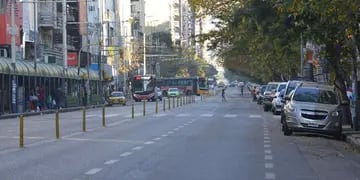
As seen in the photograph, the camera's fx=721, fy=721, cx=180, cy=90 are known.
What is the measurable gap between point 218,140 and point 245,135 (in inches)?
107

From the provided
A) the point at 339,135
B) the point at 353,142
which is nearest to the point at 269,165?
the point at 353,142

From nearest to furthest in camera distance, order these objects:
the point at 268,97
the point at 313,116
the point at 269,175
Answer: the point at 269,175
the point at 313,116
the point at 268,97

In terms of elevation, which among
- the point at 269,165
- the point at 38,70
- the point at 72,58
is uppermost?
the point at 72,58

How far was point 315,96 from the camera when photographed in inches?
1001

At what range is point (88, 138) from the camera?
22.7 metres

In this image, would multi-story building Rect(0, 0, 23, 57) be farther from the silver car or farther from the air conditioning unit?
the silver car

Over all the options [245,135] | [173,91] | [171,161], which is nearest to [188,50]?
[173,91]

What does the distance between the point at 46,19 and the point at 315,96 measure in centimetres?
4973

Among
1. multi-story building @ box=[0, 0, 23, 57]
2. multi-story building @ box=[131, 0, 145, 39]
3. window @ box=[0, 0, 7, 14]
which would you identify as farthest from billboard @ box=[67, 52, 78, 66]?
multi-story building @ box=[131, 0, 145, 39]

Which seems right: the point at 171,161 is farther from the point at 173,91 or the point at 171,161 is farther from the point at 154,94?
the point at 173,91

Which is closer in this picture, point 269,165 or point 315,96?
point 269,165

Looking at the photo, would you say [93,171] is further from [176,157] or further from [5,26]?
[5,26]

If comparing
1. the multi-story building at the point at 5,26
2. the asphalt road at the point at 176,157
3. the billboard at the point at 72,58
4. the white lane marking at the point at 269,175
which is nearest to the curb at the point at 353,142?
the asphalt road at the point at 176,157

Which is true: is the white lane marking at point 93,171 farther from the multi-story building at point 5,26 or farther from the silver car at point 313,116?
the multi-story building at point 5,26
